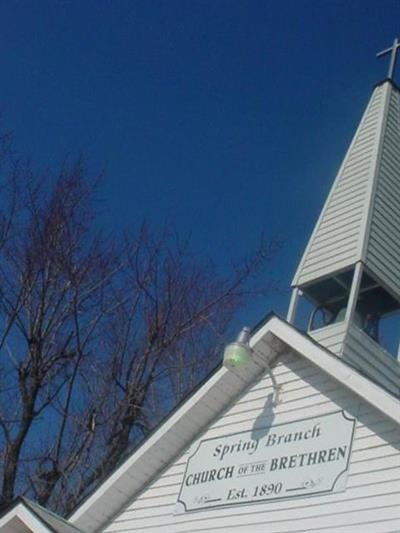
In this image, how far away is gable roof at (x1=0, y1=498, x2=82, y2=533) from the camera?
33.6ft

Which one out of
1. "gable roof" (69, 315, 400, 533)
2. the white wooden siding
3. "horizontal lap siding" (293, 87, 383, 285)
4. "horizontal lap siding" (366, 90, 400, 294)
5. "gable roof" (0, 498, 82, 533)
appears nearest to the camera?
"gable roof" (0, 498, 82, 533)

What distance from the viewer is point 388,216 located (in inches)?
587

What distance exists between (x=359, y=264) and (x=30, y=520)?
593 cm

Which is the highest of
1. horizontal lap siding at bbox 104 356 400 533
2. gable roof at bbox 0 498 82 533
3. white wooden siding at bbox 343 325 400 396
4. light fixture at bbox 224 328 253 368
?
white wooden siding at bbox 343 325 400 396

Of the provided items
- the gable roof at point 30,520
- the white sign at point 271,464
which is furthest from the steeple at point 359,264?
the gable roof at point 30,520

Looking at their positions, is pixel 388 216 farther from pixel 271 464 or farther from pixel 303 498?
pixel 303 498

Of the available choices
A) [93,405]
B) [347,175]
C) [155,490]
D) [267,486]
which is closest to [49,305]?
[93,405]

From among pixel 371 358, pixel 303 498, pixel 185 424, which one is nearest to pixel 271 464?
pixel 303 498

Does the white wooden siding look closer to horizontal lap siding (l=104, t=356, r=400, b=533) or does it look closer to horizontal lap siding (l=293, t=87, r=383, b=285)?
horizontal lap siding (l=293, t=87, r=383, b=285)

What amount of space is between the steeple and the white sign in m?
2.47

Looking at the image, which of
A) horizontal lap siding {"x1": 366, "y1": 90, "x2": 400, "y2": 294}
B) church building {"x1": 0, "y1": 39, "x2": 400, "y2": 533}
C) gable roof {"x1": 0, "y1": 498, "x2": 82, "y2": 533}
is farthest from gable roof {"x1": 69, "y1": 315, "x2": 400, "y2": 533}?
horizontal lap siding {"x1": 366, "y1": 90, "x2": 400, "y2": 294}

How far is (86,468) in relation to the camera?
20.9 m

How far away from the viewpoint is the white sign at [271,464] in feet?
30.3

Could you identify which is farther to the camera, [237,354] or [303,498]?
[237,354]
